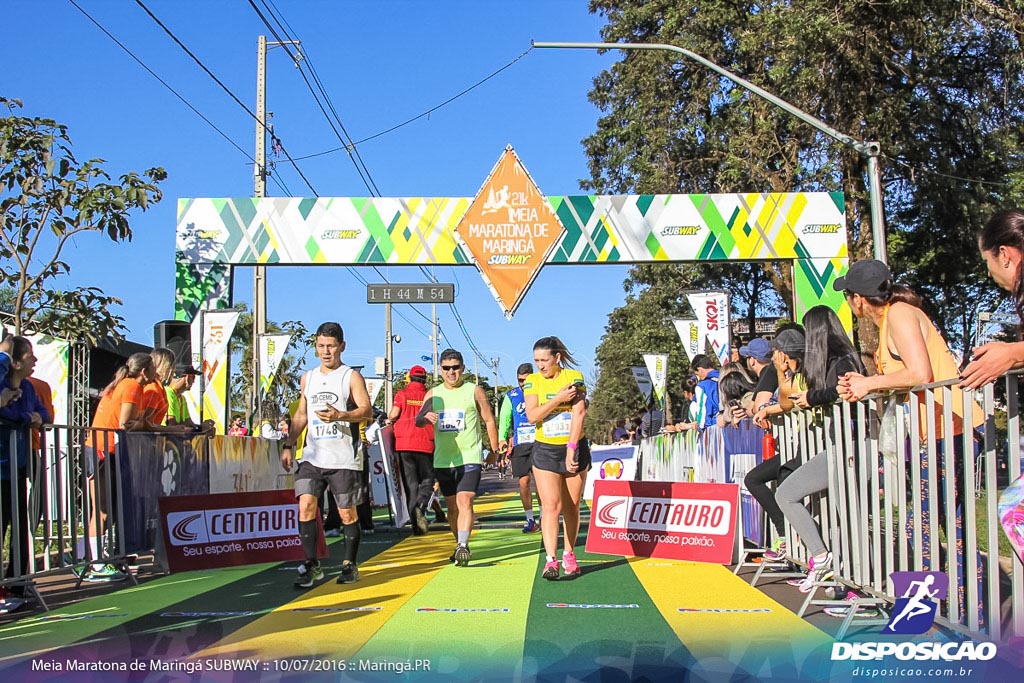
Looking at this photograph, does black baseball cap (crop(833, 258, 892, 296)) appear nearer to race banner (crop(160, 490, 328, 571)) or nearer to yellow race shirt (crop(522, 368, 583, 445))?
yellow race shirt (crop(522, 368, 583, 445))

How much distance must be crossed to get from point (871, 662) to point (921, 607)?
41cm

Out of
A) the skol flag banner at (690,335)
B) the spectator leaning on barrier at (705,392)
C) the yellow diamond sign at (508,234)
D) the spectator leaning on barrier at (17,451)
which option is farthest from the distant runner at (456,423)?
the skol flag banner at (690,335)

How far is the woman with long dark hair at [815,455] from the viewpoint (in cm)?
637

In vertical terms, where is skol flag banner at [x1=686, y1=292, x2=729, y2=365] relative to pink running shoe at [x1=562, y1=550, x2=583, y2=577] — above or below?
above

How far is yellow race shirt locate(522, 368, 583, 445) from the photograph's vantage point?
26.2 feet

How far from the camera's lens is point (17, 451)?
7156mm

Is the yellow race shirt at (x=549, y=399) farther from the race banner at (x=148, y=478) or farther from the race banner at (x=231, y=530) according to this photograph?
the race banner at (x=148, y=478)

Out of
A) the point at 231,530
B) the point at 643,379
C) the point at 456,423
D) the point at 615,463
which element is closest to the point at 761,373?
the point at 456,423

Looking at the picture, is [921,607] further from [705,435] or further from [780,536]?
[705,435]

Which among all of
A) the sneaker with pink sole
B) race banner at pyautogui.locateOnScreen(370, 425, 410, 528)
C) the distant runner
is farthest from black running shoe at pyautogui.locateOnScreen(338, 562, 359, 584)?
race banner at pyautogui.locateOnScreen(370, 425, 410, 528)

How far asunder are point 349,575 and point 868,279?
173 inches

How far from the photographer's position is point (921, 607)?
488 centimetres

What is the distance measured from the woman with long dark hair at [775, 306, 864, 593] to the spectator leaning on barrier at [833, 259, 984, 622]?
0.55 m

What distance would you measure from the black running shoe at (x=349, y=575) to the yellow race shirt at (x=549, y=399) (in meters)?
1.73
